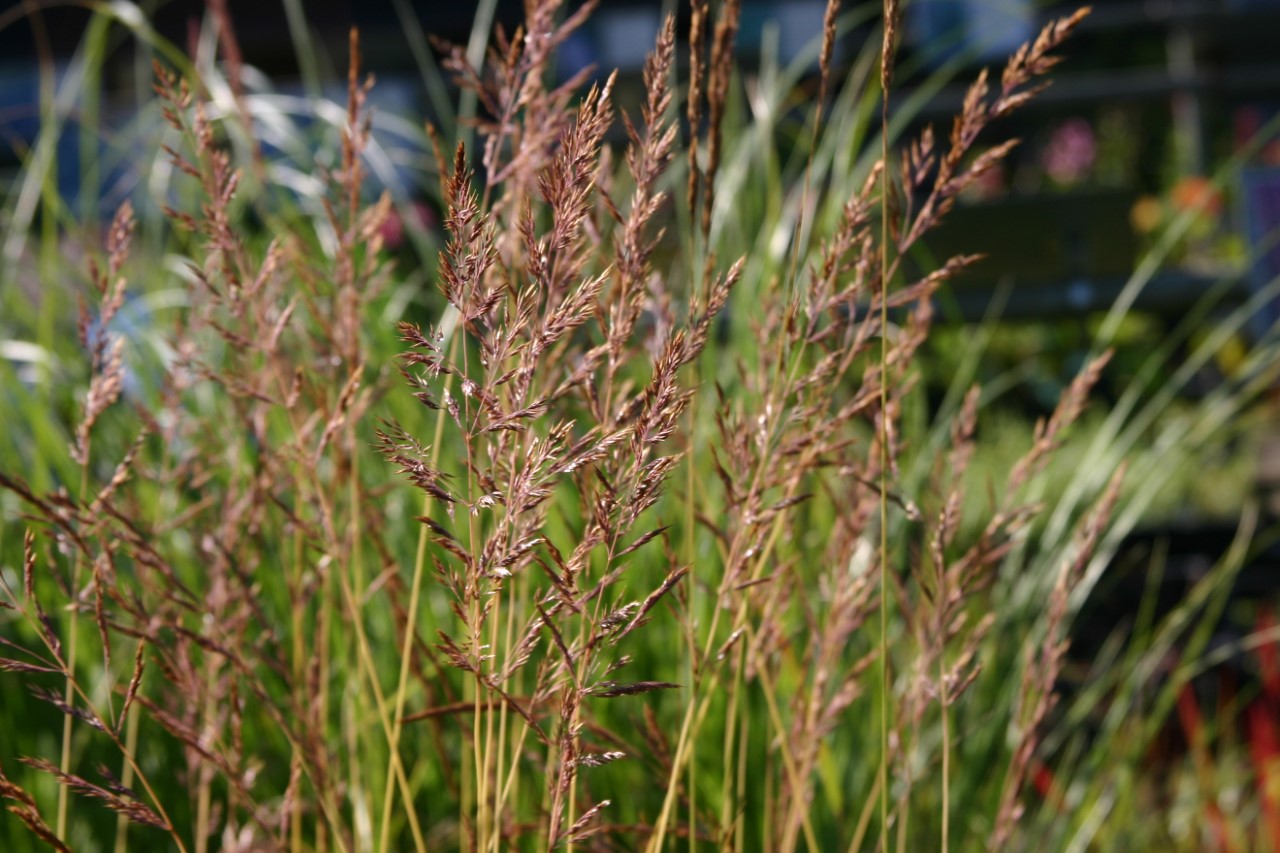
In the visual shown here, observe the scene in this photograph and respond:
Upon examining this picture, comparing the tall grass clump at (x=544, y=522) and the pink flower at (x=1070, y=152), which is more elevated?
the pink flower at (x=1070, y=152)

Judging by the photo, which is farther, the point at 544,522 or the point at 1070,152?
the point at 1070,152

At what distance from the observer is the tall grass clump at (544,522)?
590 mm

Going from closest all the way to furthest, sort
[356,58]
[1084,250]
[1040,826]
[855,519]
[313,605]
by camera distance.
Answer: [356,58] < [855,519] < [1040,826] < [313,605] < [1084,250]

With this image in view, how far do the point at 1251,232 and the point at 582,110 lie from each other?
3.07 m

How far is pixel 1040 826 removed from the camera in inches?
55.7

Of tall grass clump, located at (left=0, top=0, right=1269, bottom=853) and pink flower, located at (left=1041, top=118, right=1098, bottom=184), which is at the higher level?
pink flower, located at (left=1041, top=118, right=1098, bottom=184)

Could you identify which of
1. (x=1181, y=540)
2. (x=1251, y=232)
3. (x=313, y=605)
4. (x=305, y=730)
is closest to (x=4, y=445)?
(x=313, y=605)

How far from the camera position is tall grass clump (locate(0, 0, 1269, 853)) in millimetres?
590

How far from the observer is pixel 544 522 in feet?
1.94

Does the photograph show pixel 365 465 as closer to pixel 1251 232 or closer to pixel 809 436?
pixel 809 436

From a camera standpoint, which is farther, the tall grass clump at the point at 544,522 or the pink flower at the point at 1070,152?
the pink flower at the point at 1070,152

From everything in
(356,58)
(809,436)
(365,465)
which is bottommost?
(365,465)

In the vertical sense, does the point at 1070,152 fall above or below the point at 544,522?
above

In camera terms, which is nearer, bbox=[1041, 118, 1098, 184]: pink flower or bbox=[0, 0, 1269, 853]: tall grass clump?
bbox=[0, 0, 1269, 853]: tall grass clump
